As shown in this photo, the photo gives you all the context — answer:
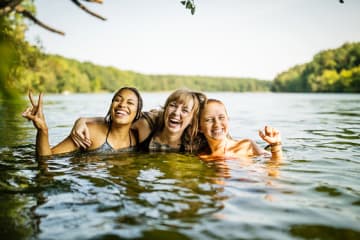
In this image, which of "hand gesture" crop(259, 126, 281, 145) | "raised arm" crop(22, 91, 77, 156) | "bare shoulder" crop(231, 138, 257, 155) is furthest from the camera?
"bare shoulder" crop(231, 138, 257, 155)

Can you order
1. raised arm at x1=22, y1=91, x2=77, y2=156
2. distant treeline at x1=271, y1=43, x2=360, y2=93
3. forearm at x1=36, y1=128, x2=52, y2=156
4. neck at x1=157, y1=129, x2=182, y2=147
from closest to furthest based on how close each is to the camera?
raised arm at x1=22, y1=91, x2=77, y2=156 < forearm at x1=36, y1=128, x2=52, y2=156 < neck at x1=157, y1=129, x2=182, y2=147 < distant treeline at x1=271, y1=43, x2=360, y2=93

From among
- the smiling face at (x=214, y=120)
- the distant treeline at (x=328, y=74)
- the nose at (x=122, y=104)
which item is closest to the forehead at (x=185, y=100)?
the smiling face at (x=214, y=120)

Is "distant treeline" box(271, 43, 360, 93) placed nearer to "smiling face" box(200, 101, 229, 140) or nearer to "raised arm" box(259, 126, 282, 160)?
"raised arm" box(259, 126, 282, 160)

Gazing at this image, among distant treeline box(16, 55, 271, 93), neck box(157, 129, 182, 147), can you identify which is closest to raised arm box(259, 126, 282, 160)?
neck box(157, 129, 182, 147)

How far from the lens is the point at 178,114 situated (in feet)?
18.6

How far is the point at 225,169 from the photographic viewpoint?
4.78 meters

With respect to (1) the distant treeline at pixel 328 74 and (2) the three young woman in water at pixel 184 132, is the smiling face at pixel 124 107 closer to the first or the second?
(2) the three young woman in water at pixel 184 132

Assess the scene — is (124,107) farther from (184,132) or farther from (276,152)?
(276,152)

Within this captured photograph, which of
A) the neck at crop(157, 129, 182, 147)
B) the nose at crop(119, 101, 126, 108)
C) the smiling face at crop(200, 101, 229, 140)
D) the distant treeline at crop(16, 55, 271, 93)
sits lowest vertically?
the neck at crop(157, 129, 182, 147)

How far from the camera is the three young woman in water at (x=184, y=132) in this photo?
18.1 ft

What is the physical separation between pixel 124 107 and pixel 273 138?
229 cm

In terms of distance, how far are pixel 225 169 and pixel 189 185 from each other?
1.07 m

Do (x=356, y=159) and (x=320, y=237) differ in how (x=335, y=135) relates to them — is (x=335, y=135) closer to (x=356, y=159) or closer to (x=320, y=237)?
(x=356, y=159)

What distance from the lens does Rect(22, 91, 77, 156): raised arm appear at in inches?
185
